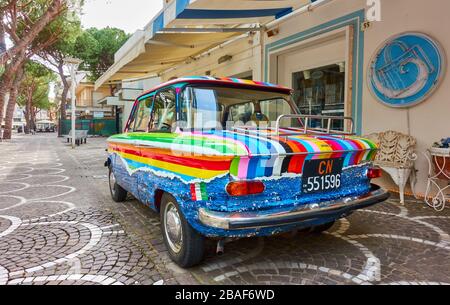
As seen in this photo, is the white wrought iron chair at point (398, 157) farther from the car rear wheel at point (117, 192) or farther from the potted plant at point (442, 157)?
the car rear wheel at point (117, 192)

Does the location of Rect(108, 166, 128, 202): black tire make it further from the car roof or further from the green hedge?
the green hedge

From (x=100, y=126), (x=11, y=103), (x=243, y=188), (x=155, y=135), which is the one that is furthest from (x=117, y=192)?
(x=100, y=126)

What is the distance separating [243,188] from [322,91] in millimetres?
6291

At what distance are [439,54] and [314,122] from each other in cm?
287

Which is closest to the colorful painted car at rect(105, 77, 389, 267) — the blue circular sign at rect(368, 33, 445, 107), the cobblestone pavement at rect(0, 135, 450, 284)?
the cobblestone pavement at rect(0, 135, 450, 284)

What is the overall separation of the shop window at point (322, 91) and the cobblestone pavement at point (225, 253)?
3042 millimetres

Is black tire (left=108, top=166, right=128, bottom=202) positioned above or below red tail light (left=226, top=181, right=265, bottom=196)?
below

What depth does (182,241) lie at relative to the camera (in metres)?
2.83

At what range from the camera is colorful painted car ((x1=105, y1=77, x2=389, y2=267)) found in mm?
2400

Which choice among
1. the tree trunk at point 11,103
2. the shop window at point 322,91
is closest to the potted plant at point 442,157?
the shop window at point 322,91

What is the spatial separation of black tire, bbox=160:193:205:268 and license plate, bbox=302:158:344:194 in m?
1.03

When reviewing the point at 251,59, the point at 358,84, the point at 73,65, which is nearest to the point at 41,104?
the point at 73,65

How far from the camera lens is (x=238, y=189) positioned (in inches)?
94.4

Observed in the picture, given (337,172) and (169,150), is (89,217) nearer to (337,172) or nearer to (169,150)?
(169,150)
